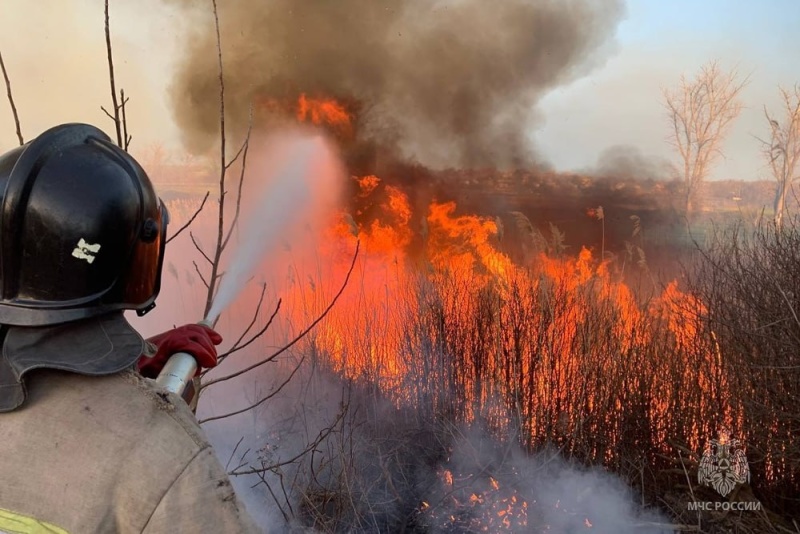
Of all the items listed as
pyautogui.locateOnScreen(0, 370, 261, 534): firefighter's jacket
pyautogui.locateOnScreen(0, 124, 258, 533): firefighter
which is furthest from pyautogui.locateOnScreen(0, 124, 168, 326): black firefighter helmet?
pyautogui.locateOnScreen(0, 370, 261, 534): firefighter's jacket

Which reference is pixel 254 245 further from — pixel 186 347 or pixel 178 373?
pixel 178 373

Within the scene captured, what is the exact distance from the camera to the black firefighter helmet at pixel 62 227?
844 millimetres

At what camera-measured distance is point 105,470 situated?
76cm

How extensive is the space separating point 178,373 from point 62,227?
15.4 inches

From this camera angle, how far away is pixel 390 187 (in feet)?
34.4

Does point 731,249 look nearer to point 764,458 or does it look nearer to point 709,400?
point 709,400

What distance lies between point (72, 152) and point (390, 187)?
972cm

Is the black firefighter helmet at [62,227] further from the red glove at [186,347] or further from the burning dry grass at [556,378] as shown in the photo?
the burning dry grass at [556,378]

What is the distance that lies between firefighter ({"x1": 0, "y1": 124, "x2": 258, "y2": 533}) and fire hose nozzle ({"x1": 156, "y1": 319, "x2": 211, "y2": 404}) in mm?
160

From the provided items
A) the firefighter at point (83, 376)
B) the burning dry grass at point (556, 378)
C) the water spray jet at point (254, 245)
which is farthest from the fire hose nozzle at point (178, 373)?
the burning dry grass at point (556, 378)

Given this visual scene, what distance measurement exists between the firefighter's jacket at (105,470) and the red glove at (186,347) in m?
0.34

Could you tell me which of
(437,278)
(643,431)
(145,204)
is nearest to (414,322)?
(437,278)

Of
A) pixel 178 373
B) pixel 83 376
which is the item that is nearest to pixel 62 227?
pixel 83 376

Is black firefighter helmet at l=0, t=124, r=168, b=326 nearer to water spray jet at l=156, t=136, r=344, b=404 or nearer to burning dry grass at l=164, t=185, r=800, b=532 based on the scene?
water spray jet at l=156, t=136, r=344, b=404
